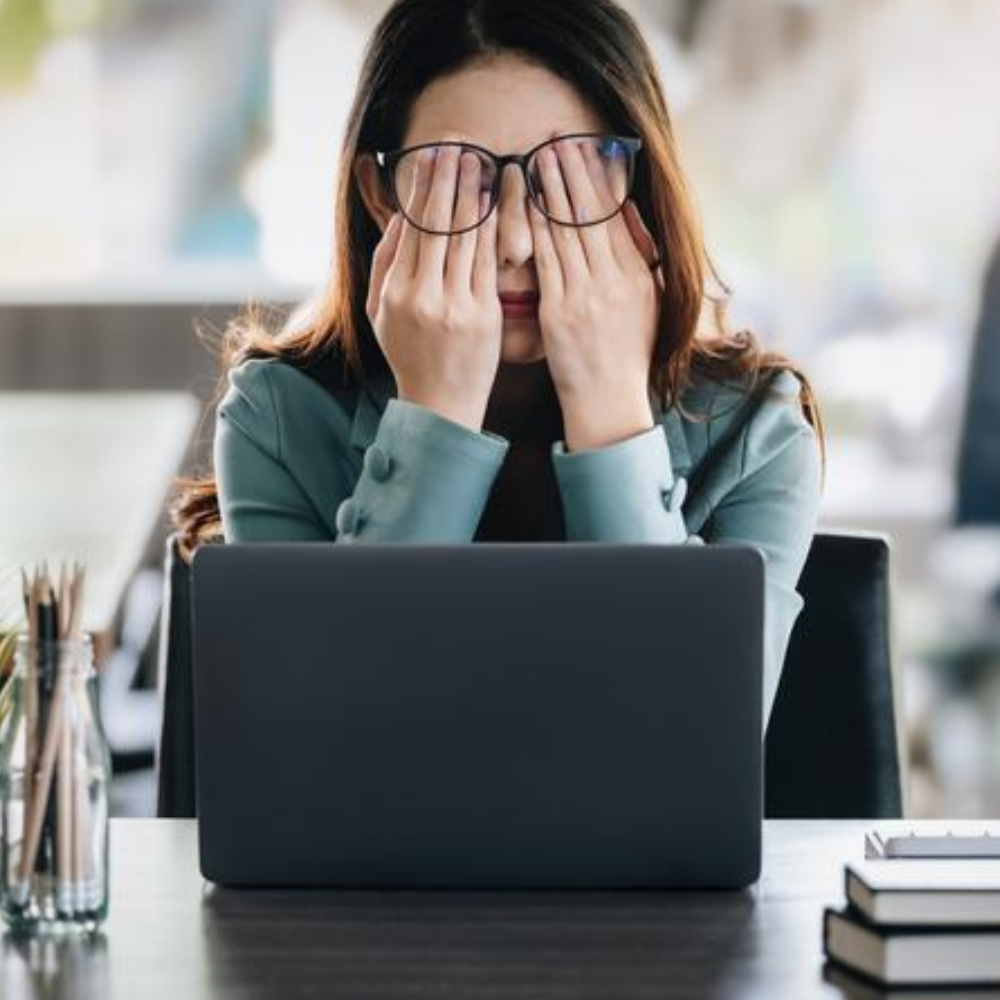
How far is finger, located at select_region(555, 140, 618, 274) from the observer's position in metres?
1.56

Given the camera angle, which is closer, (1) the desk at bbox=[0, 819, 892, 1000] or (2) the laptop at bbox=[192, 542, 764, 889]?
(1) the desk at bbox=[0, 819, 892, 1000]

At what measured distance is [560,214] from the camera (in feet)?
5.18

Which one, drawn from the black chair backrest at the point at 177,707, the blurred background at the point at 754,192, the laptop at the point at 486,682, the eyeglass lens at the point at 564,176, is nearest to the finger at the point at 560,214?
the eyeglass lens at the point at 564,176

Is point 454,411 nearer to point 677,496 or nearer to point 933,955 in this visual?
point 677,496

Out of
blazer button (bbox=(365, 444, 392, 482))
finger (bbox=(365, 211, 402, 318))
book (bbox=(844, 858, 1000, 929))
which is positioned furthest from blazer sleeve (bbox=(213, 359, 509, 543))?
book (bbox=(844, 858, 1000, 929))

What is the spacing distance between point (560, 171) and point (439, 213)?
0.32 feet

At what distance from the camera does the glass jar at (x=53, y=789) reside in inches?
41.9

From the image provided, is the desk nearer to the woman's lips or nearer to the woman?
the woman

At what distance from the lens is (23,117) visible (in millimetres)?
4039

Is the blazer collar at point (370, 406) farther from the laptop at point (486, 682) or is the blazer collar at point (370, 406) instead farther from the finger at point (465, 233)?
the laptop at point (486, 682)

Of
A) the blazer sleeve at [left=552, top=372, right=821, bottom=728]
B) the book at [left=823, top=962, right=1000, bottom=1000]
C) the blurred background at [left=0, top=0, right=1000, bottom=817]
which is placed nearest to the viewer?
the book at [left=823, top=962, right=1000, bottom=1000]

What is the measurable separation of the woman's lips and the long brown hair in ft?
0.35

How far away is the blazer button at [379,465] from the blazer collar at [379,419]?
135mm

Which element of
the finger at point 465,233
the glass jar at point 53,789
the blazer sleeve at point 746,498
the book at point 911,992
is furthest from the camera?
the finger at point 465,233
